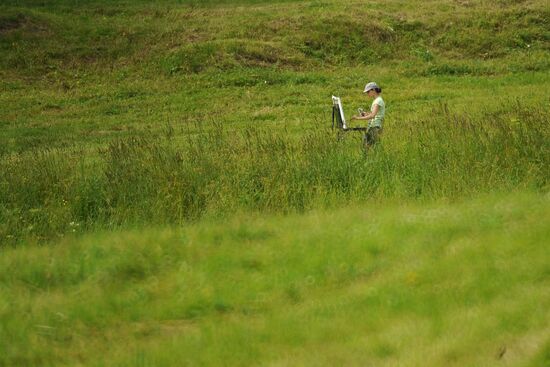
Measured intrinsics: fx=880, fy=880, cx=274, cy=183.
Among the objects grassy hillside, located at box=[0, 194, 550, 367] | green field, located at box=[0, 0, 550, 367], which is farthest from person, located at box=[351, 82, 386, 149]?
grassy hillside, located at box=[0, 194, 550, 367]

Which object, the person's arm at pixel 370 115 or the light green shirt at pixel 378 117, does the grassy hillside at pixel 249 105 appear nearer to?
the light green shirt at pixel 378 117

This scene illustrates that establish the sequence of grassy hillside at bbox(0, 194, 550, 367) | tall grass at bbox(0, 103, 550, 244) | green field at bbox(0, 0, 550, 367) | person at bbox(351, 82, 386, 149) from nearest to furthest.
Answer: grassy hillside at bbox(0, 194, 550, 367), green field at bbox(0, 0, 550, 367), tall grass at bbox(0, 103, 550, 244), person at bbox(351, 82, 386, 149)

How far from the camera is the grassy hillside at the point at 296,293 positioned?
19.6 feet

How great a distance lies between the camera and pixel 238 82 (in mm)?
25203

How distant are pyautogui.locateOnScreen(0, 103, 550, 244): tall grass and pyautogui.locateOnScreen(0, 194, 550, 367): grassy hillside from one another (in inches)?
34.2

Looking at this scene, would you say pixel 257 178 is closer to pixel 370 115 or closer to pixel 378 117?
pixel 370 115

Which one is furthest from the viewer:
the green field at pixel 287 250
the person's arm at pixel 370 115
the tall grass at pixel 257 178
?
the person's arm at pixel 370 115

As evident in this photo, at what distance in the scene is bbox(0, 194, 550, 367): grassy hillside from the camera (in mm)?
5969

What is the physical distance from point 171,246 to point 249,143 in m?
3.62

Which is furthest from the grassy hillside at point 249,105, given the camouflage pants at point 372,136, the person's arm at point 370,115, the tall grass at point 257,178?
the person's arm at point 370,115

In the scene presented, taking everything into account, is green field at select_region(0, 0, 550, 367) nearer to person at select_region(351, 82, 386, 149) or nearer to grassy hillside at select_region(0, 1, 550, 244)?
grassy hillside at select_region(0, 1, 550, 244)

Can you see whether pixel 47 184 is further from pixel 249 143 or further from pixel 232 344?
pixel 232 344

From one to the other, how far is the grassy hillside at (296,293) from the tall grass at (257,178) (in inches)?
34.2

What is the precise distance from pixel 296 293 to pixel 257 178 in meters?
3.14
